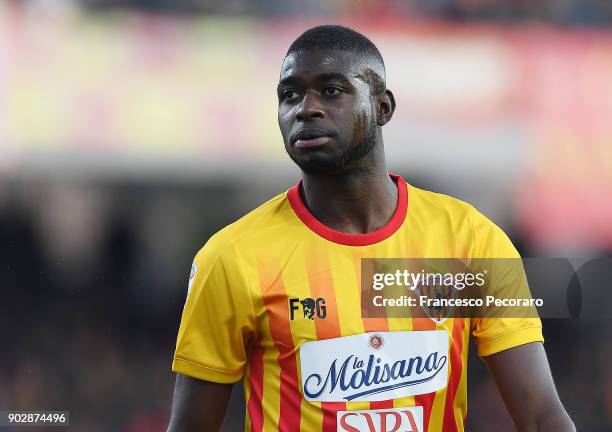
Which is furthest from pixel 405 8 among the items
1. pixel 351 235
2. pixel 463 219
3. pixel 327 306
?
pixel 327 306

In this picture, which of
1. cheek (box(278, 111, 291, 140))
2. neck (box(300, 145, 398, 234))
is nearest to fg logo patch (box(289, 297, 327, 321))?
neck (box(300, 145, 398, 234))

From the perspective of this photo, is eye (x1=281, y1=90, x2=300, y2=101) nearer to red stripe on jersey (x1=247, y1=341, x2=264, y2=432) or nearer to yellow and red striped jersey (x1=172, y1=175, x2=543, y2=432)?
yellow and red striped jersey (x1=172, y1=175, x2=543, y2=432)

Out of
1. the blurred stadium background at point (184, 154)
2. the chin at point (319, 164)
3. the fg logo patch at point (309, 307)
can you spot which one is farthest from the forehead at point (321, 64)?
the blurred stadium background at point (184, 154)

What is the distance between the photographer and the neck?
3244 mm

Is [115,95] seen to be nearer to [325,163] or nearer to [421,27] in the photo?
[421,27]

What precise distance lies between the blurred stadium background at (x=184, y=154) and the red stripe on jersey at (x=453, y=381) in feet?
15.6

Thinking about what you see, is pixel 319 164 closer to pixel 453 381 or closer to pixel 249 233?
pixel 249 233

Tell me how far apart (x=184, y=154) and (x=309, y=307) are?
16.3 feet

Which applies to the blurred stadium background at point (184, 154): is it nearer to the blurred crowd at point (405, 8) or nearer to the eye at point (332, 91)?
the blurred crowd at point (405, 8)

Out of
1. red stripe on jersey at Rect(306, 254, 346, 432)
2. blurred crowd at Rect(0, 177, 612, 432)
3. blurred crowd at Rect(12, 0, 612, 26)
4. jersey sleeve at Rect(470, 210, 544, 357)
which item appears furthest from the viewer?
blurred crowd at Rect(12, 0, 612, 26)

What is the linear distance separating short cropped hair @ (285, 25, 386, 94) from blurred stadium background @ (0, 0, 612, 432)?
4619mm

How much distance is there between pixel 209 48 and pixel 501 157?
2.34 meters

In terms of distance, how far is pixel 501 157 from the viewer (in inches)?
324

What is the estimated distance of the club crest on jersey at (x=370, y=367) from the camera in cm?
309
